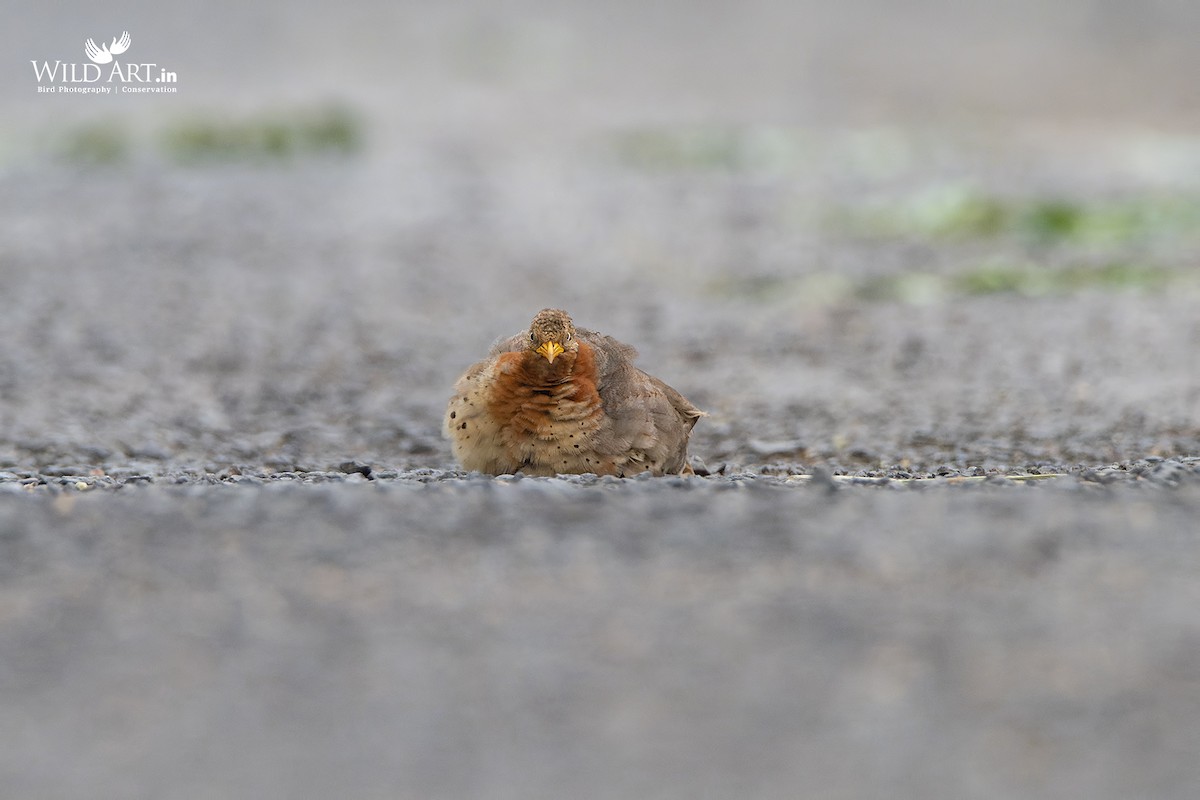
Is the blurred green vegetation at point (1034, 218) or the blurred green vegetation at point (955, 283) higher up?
the blurred green vegetation at point (1034, 218)

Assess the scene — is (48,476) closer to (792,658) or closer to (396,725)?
(396,725)

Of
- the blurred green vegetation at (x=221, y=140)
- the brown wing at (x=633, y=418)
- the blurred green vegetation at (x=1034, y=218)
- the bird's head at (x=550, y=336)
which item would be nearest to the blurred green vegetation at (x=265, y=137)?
the blurred green vegetation at (x=221, y=140)

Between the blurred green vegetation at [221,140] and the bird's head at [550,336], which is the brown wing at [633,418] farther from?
the blurred green vegetation at [221,140]

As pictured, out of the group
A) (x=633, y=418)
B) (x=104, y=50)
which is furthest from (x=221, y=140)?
(x=633, y=418)

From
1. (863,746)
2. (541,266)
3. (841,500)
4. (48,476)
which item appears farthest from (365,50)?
(863,746)

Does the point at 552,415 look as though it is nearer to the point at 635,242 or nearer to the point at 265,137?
the point at 635,242

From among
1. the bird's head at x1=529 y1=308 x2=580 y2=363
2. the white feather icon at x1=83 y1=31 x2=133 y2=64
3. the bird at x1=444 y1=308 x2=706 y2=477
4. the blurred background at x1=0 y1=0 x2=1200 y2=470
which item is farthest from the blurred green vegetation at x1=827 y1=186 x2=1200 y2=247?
the white feather icon at x1=83 y1=31 x2=133 y2=64
